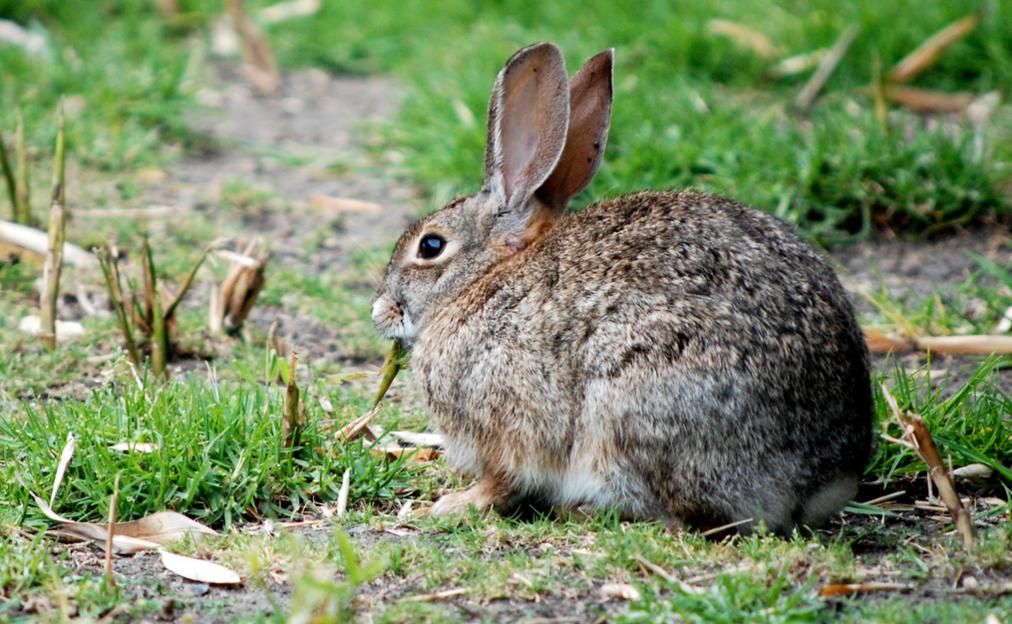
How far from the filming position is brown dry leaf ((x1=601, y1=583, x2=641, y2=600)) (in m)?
3.87

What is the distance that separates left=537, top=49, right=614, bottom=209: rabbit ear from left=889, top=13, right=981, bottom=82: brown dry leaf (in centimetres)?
410

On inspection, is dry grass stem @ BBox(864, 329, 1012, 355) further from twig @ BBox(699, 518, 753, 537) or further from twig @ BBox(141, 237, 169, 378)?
twig @ BBox(141, 237, 169, 378)

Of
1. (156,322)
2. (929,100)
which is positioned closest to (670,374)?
(156,322)

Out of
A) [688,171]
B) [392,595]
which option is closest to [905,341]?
[688,171]

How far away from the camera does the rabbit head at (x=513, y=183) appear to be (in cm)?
493

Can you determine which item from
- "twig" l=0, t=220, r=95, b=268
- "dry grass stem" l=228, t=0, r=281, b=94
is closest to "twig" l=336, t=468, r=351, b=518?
"twig" l=0, t=220, r=95, b=268

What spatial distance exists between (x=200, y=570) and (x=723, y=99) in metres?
5.43

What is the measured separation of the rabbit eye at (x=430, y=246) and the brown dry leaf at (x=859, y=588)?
1937 mm

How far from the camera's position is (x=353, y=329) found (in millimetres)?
6363

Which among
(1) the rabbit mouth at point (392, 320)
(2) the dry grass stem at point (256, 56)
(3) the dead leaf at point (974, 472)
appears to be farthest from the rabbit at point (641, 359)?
(2) the dry grass stem at point (256, 56)

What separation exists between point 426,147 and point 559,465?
4054 millimetres

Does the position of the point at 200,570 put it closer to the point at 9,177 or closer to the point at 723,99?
the point at 9,177

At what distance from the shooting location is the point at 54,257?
5.54m

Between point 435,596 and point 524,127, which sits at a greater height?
point 524,127
